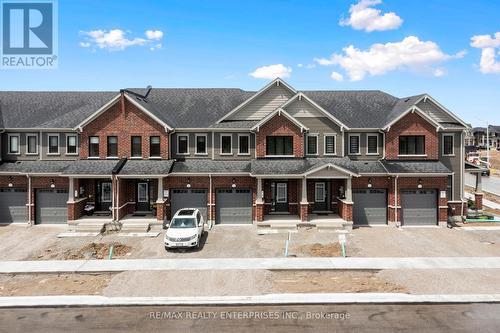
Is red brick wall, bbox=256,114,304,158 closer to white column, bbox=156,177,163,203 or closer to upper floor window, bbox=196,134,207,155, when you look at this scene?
upper floor window, bbox=196,134,207,155

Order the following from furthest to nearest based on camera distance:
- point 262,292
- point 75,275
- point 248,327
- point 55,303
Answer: point 75,275 < point 262,292 < point 55,303 < point 248,327

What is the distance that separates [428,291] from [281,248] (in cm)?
763

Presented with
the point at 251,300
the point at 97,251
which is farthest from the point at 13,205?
the point at 251,300

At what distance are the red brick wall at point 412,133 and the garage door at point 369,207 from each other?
10.3 feet

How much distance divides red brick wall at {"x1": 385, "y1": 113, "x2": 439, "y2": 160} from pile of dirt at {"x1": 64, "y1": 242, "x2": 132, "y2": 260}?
19.1 meters

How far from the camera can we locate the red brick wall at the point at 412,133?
2445 cm

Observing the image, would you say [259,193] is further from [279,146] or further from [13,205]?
[13,205]

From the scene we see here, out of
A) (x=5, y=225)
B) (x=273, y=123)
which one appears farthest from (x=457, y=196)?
(x=5, y=225)

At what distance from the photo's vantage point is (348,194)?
22.9 m

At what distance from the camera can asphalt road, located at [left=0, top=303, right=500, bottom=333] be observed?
421 inches

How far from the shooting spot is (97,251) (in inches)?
721

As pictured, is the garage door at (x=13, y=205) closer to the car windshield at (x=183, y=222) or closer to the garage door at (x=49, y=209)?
the garage door at (x=49, y=209)

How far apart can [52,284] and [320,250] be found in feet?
42.3

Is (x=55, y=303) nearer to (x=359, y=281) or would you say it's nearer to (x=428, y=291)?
(x=359, y=281)
